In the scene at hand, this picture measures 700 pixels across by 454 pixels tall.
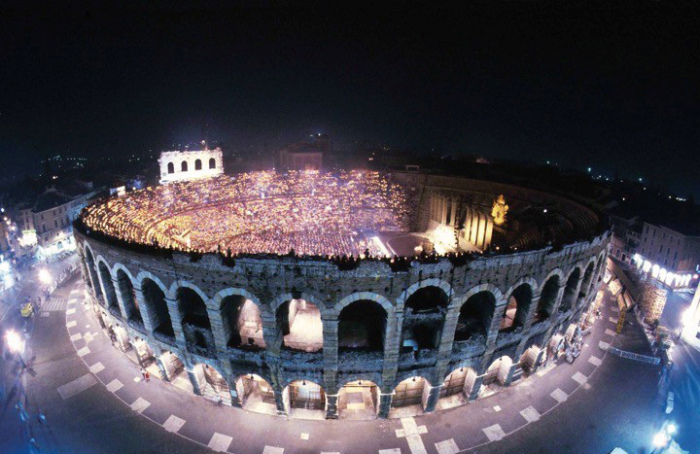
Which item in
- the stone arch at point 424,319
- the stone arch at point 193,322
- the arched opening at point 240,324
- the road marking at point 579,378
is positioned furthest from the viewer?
the road marking at point 579,378

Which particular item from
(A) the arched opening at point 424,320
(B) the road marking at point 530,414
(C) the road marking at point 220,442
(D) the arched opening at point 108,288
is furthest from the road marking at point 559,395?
(D) the arched opening at point 108,288

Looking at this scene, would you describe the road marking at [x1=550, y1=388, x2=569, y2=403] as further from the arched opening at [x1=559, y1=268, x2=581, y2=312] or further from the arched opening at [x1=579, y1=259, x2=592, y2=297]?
the arched opening at [x1=579, y1=259, x2=592, y2=297]

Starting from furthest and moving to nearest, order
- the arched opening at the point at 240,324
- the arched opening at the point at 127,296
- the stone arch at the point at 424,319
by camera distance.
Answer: the arched opening at the point at 127,296
the arched opening at the point at 240,324
the stone arch at the point at 424,319

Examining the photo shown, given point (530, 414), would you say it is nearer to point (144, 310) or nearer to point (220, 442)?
point (220, 442)

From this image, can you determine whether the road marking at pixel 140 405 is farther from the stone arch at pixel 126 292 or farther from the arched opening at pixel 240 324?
the arched opening at pixel 240 324

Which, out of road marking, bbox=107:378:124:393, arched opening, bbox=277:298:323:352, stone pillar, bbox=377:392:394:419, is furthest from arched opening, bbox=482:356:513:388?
road marking, bbox=107:378:124:393
